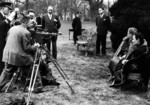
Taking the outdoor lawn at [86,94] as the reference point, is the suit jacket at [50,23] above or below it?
above

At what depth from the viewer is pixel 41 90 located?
Answer: 615cm

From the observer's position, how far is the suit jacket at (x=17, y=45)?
572cm

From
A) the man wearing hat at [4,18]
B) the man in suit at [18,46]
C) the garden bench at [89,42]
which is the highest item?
the man wearing hat at [4,18]

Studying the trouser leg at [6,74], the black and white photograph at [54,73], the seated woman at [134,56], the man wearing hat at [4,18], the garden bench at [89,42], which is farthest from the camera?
the garden bench at [89,42]

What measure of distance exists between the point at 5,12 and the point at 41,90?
2.45 metres

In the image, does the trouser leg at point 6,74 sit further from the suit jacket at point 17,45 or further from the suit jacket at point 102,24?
the suit jacket at point 102,24

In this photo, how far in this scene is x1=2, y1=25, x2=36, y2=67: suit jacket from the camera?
572cm

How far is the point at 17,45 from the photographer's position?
5.76m

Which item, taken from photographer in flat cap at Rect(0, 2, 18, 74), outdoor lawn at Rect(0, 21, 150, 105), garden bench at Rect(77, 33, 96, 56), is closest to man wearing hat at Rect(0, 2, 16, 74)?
photographer in flat cap at Rect(0, 2, 18, 74)

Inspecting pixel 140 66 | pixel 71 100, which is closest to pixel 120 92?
pixel 140 66

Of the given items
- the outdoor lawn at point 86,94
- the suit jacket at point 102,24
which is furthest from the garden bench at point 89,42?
the outdoor lawn at point 86,94

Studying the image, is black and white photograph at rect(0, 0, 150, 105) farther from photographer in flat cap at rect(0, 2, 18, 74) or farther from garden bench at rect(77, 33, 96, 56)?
garden bench at rect(77, 33, 96, 56)

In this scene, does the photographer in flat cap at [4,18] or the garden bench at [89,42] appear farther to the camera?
the garden bench at [89,42]

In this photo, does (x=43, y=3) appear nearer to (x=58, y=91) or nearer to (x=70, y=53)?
(x=70, y=53)
